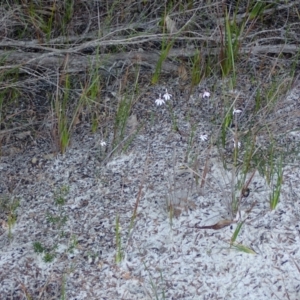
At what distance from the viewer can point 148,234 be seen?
2627 mm

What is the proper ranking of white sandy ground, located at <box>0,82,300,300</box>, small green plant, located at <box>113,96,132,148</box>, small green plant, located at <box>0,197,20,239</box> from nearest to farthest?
white sandy ground, located at <box>0,82,300,300</box>, small green plant, located at <box>0,197,20,239</box>, small green plant, located at <box>113,96,132,148</box>

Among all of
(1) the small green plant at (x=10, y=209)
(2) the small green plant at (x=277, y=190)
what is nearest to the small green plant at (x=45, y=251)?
(1) the small green plant at (x=10, y=209)

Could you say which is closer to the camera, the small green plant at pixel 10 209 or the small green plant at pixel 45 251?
the small green plant at pixel 45 251

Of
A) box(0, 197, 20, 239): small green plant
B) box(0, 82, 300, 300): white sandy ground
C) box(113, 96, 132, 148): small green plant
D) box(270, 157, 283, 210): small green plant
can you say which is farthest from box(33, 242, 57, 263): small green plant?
box(270, 157, 283, 210): small green plant

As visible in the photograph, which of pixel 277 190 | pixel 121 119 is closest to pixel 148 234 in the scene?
pixel 277 190

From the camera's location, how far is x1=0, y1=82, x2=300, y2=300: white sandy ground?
2451 mm

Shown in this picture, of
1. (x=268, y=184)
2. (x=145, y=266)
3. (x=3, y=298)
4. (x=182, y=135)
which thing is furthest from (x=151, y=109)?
(x=3, y=298)

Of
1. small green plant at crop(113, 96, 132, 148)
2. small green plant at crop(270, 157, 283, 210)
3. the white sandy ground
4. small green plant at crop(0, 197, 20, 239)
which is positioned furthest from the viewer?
small green plant at crop(113, 96, 132, 148)

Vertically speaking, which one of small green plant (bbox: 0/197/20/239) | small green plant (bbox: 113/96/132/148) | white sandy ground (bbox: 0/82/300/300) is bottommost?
small green plant (bbox: 0/197/20/239)

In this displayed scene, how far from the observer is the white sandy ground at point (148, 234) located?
2451mm

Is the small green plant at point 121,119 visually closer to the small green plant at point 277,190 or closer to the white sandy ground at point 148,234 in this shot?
the white sandy ground at point 148,234

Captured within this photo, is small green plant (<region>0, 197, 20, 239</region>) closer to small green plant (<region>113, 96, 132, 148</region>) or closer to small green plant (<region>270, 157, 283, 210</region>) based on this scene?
small green plant (<region>113, 96, 132, 148</region>)

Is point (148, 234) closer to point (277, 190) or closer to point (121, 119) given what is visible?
point (277, 190)

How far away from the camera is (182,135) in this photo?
9.97 ft
